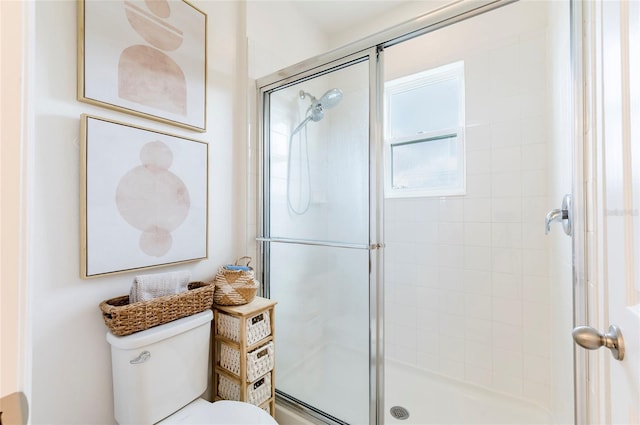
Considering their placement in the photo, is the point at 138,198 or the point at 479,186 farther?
the point at 479,186

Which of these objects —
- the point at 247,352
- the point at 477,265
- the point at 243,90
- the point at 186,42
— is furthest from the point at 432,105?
the point at 247,352

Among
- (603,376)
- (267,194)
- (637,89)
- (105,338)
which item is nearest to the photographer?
(637,89)

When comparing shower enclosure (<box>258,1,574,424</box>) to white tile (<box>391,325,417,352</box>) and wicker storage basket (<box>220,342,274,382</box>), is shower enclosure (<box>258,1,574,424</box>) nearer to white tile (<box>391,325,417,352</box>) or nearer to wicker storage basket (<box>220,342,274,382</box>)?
white tile (<box>391,325,417,352</box>)

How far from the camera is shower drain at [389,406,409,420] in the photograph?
1624 mm

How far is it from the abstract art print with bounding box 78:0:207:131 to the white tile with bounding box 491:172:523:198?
167 centimetres

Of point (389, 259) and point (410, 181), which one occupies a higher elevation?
point (410, 181)

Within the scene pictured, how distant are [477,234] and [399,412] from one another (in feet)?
3.87

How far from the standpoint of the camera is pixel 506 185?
5.28 feet

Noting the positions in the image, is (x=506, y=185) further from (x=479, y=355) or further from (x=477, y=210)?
(x=479, y=355)

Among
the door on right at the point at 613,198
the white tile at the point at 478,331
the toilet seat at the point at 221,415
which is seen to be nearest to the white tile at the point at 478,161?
the white tile at the point at 478,331

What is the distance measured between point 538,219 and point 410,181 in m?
0.79

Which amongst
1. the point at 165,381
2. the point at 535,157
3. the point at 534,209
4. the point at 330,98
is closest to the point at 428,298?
the point at 534,209

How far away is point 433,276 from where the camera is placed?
1.84 m

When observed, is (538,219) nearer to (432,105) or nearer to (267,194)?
(432,105)
